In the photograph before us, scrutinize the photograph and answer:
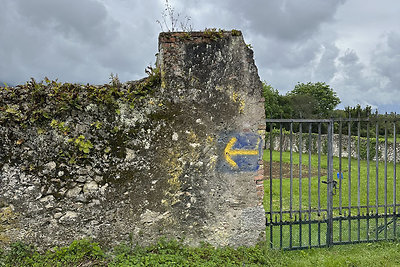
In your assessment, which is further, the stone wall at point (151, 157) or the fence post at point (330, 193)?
the fence post at point (330, 193)

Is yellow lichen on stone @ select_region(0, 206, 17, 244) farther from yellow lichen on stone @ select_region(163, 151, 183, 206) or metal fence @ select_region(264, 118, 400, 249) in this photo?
metal fence @ select_region(264, 118, 400, 249)

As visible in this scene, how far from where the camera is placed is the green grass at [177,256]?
434cm

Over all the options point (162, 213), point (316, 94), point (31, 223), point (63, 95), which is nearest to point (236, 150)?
point (162, 213)

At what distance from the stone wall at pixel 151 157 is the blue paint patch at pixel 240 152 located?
15 millimetres

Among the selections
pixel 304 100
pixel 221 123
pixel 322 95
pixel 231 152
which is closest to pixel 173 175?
pixel 231 152

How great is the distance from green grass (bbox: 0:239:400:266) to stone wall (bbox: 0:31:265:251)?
138 millimetres

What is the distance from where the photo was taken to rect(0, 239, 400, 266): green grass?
434cm

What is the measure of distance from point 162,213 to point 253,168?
1.52 meters

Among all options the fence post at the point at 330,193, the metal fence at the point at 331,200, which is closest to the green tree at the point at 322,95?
the metal fence at the point at 331,200

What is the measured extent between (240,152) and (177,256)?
5.71ft

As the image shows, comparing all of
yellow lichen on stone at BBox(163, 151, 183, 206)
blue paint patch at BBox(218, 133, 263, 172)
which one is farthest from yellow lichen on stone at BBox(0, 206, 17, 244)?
blue paint patch at BBox(218, 133, 263, 172)

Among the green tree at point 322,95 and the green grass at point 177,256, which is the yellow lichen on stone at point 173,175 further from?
the green tree at point 322,95

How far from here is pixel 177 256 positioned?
4488 millimetres

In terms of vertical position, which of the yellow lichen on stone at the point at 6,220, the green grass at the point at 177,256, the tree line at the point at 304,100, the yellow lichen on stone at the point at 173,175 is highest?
the tree line at the point at 304,100
